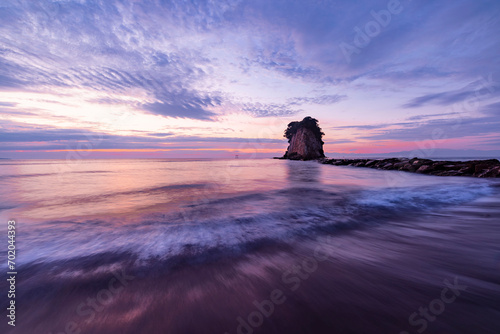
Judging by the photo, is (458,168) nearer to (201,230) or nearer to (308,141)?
(201,230)

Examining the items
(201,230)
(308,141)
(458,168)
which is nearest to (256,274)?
(201,230)

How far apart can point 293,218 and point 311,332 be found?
2.98 m

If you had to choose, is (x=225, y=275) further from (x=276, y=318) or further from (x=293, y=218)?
(x=293, y=218)

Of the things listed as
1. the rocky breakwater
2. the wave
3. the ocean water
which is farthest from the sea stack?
the ocean water

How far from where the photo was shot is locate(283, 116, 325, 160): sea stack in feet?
182

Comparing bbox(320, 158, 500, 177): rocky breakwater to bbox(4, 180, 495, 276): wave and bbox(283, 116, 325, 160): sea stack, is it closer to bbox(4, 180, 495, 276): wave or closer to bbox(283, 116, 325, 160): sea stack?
bbox(4, 180, 495, 276): wave

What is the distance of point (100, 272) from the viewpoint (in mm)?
2268

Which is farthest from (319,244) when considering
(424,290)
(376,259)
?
(424,290)

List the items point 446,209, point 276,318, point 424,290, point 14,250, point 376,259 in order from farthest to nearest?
1. point 446,209
2. point 14,250
3. point 376,259
4. point 424,290
5. point 276,318

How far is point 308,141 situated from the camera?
5556 cm

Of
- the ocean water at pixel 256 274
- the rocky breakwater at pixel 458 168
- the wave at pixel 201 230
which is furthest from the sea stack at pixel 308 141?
the ocean water at pixel 256 274

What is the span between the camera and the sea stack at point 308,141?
182 feet

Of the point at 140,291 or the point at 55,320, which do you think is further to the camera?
the point at 140,291

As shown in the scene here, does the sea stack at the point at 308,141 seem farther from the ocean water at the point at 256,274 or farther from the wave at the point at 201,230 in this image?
the ocean water at the point at 256,274
